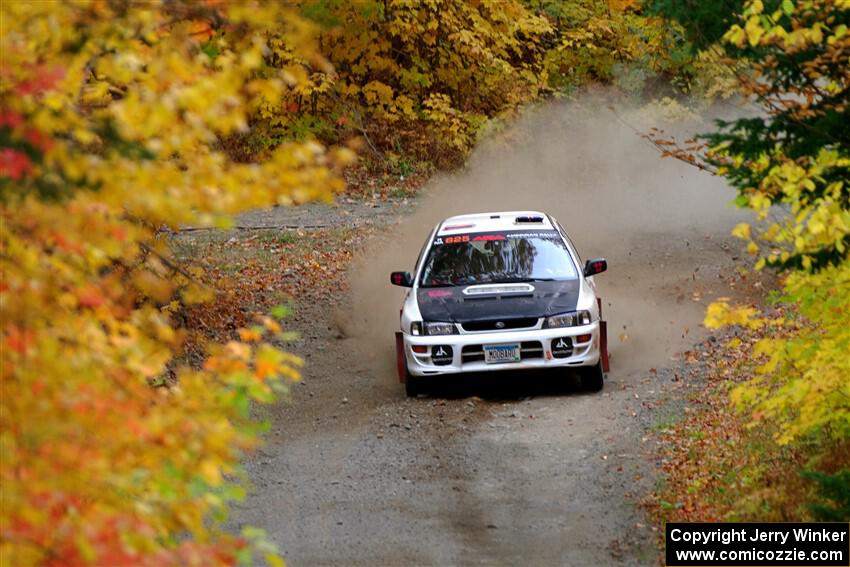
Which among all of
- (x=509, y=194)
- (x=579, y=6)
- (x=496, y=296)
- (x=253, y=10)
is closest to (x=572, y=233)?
(x=509, y=194)

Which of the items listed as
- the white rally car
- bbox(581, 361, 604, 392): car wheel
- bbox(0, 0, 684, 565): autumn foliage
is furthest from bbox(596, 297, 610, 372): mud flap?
bbox(0, 0, 684, 565): autumn foliage

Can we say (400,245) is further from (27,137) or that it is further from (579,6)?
(27,137)

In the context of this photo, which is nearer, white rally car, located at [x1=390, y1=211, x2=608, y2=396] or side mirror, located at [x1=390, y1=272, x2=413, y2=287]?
white rally car, located at [x1=390, y1=211, x2=608, y2=396]

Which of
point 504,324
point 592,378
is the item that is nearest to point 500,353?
point 504,324

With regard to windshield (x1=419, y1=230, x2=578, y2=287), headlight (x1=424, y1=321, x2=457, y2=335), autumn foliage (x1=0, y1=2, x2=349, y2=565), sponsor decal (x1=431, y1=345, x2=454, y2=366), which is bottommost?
sponsor decal (x1=431, y1=345, x2=454, y2=366)

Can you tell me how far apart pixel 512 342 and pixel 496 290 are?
740 millimetres

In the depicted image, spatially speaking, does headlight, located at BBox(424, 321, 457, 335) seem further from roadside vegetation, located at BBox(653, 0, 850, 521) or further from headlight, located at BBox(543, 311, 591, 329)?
roadside vegetation, located at BBox(653, 0, 850, 521)

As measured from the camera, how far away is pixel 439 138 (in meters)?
32.2

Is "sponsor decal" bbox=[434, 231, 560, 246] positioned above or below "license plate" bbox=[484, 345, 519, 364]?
above

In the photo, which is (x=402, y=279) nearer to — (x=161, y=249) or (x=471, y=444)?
(x=471, y=444)

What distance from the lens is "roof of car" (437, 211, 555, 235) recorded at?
48.4 feet

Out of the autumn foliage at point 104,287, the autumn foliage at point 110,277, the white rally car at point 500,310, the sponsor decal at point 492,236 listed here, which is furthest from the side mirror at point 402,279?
the autumn foliage at point 104,287

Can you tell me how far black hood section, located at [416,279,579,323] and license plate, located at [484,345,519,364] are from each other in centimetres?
33

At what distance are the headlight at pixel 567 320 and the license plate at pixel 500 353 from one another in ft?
1.43
